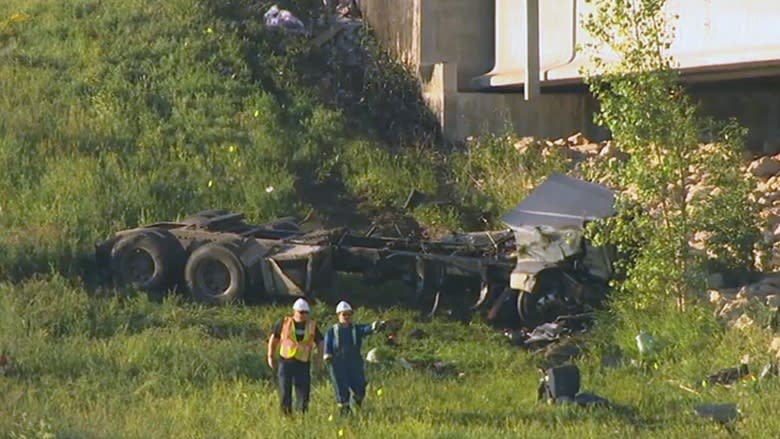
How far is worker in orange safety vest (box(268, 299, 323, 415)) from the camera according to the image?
14.5 m

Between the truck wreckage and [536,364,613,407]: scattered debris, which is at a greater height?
the truck wreckage

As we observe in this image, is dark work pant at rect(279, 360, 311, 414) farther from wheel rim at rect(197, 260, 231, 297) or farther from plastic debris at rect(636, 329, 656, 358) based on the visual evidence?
wheel rim at rect(197, 260, 231, 297)

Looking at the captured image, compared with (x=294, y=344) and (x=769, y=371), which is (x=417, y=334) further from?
(x=769, y=371)

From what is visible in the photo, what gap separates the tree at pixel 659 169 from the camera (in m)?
17.6

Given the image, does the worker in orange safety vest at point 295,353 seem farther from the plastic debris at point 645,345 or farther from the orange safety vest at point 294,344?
the plastic debris at point 645,345

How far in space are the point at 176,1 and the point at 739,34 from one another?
40.8ft

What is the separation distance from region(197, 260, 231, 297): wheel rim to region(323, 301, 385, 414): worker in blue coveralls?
205 inches

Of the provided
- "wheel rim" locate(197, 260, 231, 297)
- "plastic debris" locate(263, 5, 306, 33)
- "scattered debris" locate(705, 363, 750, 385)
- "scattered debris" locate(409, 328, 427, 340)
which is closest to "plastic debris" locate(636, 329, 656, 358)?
"scattered debris" locate(705, 363, 750, 385)

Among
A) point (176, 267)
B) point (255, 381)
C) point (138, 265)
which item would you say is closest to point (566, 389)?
point (255, 381)

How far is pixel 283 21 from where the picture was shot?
28859 mm

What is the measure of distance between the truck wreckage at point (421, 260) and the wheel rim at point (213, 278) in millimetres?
13

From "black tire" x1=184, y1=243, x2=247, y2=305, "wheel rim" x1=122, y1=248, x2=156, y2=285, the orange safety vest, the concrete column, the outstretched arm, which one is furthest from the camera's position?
the concrete column

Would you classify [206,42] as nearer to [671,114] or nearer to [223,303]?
[223,303]

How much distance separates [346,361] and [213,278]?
564 cm
